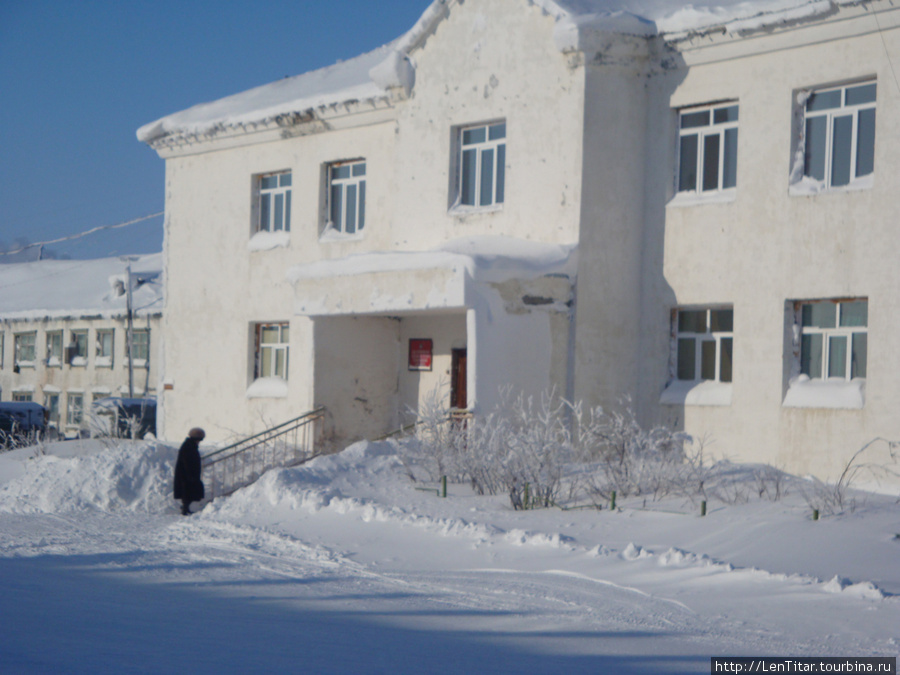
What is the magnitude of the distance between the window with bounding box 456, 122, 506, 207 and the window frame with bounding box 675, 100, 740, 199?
2890 mm

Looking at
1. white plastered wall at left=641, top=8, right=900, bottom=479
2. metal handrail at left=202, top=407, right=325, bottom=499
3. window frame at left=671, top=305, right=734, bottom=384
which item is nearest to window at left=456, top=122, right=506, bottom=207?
white plastered wall at left=641, top=8, right=900, bottom=479

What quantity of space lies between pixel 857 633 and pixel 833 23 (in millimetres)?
10076

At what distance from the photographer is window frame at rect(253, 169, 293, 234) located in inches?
859

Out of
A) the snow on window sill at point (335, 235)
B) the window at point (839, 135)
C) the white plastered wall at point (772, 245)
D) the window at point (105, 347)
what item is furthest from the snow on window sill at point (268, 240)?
the window at point (105, 347)

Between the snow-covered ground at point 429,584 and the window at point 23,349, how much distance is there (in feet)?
97.6

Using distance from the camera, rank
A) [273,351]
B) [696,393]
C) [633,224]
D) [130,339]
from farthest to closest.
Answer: [130,339]
[273,351]
[633,224]
[696,393]

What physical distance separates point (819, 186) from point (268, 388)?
11.5 meters

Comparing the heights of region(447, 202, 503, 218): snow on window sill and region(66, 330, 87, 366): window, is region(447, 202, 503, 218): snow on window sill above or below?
above

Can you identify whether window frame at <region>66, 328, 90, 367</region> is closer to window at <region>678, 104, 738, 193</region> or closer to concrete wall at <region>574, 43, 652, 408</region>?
concrete wall at <region>574, 43, 652, 408</region>

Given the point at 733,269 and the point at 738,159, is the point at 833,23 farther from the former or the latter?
the point at 733,269

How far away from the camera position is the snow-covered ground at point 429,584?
21.7 ft

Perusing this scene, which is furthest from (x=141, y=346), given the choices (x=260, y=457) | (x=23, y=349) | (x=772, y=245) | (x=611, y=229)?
(x=772, y=245)

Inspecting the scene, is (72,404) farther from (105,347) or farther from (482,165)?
(482,165)

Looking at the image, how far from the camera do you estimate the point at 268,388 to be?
21.5 m
